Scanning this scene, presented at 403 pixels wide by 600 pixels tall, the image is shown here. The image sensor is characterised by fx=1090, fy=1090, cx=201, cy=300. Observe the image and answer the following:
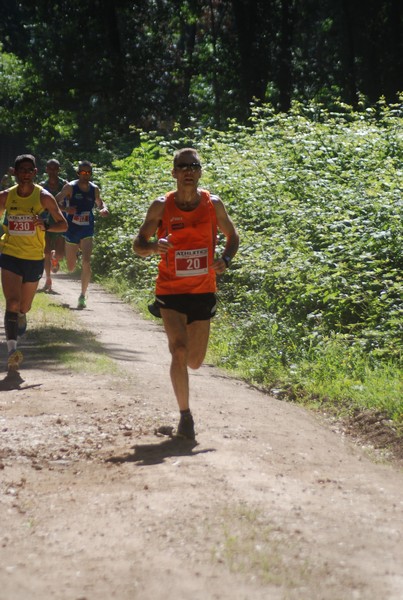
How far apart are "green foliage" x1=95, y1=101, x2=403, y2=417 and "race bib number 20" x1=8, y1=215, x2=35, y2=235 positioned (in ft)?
8.66

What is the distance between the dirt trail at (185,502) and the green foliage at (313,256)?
142 centimetres

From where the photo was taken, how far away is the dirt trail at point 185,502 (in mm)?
4590

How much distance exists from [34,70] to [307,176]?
25.9 m

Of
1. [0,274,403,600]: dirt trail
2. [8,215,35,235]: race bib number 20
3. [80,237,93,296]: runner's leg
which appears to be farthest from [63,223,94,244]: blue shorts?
[0,274,403,600]: dirt trail

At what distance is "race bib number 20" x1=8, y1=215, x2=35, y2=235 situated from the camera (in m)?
9.84

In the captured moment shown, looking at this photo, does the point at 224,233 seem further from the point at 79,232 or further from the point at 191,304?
the point at 79,232

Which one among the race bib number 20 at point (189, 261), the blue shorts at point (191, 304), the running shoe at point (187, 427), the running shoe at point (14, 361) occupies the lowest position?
the running shoe at point (187, 427)

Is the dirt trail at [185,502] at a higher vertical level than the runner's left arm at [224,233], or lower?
lower

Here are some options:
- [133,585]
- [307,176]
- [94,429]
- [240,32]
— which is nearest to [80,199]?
[307,176]

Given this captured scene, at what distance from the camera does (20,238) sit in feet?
32.5

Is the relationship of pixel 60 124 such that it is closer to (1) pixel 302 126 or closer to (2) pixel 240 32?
(2) pixel 240 32

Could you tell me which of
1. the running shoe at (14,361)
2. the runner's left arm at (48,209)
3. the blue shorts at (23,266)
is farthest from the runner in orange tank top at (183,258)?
the blue shorts at (23,266)

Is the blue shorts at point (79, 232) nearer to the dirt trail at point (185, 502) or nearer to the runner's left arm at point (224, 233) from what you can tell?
the dirt trail at point (185, 502)

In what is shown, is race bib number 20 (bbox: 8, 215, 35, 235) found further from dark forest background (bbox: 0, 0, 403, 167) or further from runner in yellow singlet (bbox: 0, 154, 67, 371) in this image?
dark forest background (bbox: 0, 0, 403, 167)
